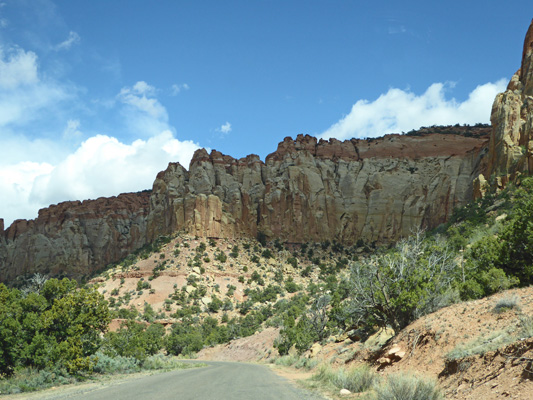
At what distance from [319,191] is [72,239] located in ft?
213

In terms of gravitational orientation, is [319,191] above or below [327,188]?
below

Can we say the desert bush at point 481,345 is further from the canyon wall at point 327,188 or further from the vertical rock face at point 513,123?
the canyon wall at point 327,188

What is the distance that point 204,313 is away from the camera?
193ft

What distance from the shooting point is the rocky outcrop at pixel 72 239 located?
104188 millimetres

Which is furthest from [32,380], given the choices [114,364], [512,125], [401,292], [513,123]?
[513,123]

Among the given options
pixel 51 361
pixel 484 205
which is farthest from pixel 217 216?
pixel 51 361

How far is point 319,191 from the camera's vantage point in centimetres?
8706

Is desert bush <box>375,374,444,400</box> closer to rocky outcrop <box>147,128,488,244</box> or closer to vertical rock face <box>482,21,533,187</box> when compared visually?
vertical rock face <box>482,21,533,187</box>

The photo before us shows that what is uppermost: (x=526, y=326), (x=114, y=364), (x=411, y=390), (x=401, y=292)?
(x=401, y=292)

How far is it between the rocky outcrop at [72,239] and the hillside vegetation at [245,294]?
30.8 metres

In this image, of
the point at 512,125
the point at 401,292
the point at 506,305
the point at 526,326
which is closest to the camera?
the point at 526,326

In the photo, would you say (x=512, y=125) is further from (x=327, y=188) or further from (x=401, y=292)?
(x=401, y=292)

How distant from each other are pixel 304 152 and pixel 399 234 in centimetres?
2566

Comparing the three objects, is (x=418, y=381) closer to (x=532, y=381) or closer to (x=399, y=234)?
(x=532, y=381)
